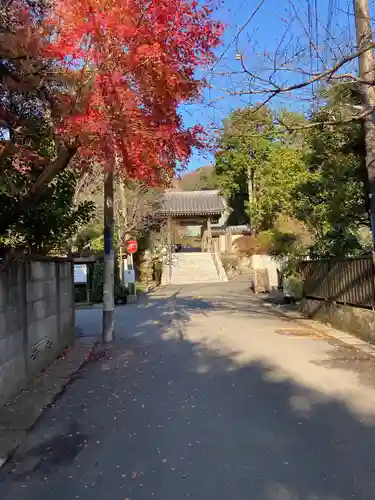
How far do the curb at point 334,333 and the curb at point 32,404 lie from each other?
18.2ft

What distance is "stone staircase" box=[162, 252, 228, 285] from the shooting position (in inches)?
1562

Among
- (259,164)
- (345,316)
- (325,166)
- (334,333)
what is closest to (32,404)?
(334,333)

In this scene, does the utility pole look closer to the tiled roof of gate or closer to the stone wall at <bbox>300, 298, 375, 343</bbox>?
the stone wall at <bbox>300, 298, 375, 343</bbox>

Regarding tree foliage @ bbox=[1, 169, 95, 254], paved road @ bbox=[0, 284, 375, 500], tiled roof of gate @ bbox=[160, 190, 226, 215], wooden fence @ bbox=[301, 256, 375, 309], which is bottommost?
paved road @ bbox=[0, 284, 375, 500]

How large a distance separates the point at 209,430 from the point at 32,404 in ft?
8.48

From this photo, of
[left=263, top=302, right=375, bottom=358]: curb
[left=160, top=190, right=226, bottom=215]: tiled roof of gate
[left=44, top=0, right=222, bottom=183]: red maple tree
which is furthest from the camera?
[left=160, top=190, right=226, bottom=215]: tiled roof of gate

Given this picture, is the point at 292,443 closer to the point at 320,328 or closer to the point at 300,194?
the point at 320,328

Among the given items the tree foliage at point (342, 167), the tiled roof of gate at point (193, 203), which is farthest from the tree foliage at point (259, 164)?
the tiled roof of gate at point (193, 203)

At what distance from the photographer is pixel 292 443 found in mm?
4805

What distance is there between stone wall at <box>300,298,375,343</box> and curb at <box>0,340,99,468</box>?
6.06 meters

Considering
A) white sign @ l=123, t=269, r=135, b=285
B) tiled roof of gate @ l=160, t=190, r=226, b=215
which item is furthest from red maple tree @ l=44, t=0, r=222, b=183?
tiled roof of gate @ l=160, t=190, r=226, b=215

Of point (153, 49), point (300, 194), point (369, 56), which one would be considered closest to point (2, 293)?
point (153, 49)

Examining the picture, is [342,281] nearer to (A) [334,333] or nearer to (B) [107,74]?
(A) [334,333]

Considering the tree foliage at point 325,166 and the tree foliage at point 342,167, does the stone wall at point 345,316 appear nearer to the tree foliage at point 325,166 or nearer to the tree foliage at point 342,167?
the tree foliage at point 325,166
